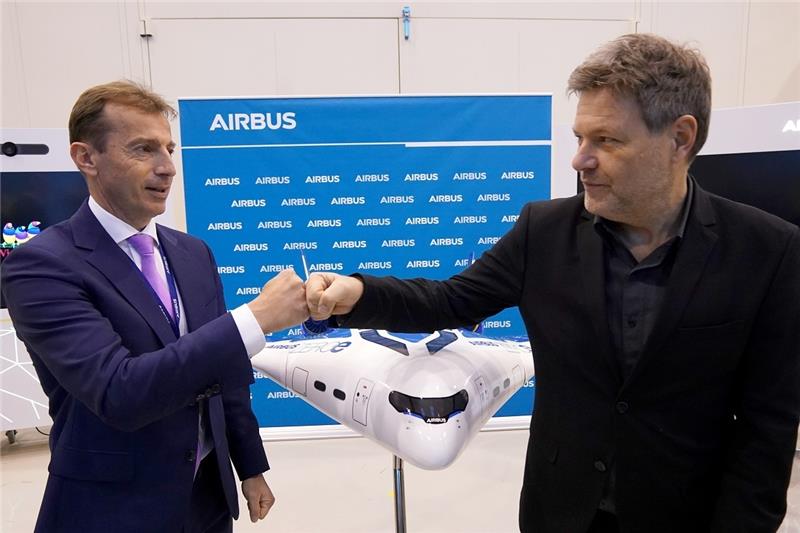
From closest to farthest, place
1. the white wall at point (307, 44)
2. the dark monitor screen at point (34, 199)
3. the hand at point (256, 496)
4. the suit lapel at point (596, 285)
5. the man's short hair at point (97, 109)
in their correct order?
the suit lapel at point (596, 285), the man's short hair at point (97, 109), the hand at point (256, 496), the dark monitor screen at point (34, 199), the white wall at point (307, 44)

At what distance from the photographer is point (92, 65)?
186 inches

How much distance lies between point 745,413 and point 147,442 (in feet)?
4.96

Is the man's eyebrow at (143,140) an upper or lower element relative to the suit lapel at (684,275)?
upper

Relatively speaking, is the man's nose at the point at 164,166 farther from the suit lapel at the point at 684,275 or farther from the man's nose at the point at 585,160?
the suit lapel at the point at 684,275

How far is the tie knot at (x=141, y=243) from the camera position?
1429mm

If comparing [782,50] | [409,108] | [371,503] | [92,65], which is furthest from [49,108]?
[782,50]

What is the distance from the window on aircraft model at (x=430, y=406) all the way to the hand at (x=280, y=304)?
461mm

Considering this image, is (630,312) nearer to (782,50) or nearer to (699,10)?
(699,10)

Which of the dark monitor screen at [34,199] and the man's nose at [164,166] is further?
the dark monitor screen at [34,199]

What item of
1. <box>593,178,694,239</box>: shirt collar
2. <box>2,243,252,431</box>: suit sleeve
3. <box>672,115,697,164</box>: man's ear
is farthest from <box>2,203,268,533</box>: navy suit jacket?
<box>672,115,697,164</box>: man's ear

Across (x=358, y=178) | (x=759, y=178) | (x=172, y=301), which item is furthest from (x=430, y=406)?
(x=759, y=178)

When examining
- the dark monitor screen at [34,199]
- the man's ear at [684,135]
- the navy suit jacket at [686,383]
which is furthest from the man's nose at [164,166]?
the dark monitor screen at [34,199]

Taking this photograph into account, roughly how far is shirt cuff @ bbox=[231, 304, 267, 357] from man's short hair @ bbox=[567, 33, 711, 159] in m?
0.99

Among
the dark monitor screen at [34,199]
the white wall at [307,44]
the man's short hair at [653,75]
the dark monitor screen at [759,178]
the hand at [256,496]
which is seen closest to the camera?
the man's short hair at [653,75]
